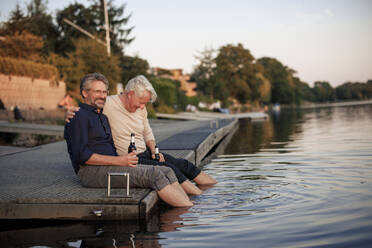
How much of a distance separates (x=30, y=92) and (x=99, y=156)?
18.9 m

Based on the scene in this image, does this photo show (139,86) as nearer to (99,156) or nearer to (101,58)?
(99,156)

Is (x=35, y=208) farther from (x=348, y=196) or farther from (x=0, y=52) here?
(x=0, y=52)

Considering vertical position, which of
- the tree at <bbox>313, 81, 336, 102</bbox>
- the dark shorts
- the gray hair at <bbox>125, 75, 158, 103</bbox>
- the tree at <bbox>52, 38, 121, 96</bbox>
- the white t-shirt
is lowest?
the dark shorts

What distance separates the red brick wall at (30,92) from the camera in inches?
790

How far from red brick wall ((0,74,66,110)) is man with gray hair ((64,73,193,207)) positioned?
1634 cm

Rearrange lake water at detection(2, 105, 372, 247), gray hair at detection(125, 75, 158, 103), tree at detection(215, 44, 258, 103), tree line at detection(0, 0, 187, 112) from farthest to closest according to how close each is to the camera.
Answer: tree at detection(215, 44, 258, 103) → tree line at detection(0, 0, 187, 112) → gray hair at detection(125, 75, 158, 103) → lake water at detection(2, 105, 372, 247)

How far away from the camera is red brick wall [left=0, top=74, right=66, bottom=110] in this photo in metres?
20.1

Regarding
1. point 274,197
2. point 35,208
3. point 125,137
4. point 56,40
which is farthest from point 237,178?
point 56,40

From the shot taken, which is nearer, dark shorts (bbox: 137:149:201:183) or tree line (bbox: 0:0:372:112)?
dark shorts (bbox: 137:149:201:183)

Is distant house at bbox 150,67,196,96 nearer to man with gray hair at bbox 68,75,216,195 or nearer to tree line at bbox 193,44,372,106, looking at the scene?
tree line at bbox 193,44,372,106

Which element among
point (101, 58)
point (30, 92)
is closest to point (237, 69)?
point (101, 58)

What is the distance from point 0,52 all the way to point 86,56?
20.7ft

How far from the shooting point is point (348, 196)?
5641 mm

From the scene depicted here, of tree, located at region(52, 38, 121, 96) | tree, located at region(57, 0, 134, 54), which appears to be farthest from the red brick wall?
tree, located at region(57, 0, 134, 54)
